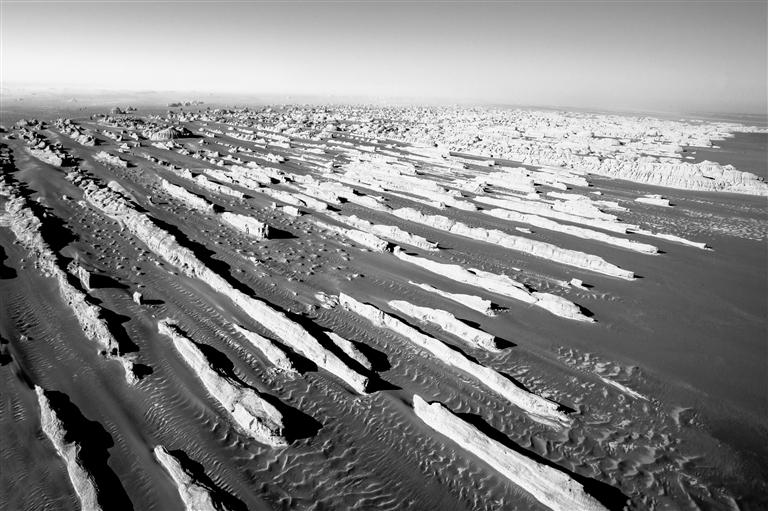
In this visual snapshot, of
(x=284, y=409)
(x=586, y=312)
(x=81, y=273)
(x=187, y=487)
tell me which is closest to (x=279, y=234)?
(x=81, y=273)

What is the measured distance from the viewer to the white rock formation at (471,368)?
25.7 ft

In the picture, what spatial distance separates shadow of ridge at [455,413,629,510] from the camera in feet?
20.0

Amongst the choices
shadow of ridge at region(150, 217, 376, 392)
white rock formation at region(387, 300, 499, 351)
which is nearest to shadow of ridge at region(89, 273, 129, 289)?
shadow of ridge at region(150, 217, 376, 392)

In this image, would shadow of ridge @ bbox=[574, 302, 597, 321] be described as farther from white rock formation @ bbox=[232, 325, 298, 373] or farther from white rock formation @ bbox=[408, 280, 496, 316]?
white rock formation @ bbox=[232, 325, 298, 373]

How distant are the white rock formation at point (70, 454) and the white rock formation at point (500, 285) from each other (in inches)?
426

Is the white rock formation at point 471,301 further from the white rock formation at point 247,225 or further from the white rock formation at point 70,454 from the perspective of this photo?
the white rock formation at point 70,454

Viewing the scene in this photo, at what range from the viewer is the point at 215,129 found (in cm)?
4800

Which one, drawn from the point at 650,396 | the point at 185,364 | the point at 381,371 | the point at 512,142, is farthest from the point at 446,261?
the point at 512,142

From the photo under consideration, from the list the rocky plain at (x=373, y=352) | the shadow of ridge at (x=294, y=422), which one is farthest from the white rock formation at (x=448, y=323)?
the shadow of ridge at (x=294, y=422)

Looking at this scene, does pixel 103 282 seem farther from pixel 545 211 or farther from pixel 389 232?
pixel 545 211

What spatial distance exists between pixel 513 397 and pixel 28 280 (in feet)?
49.7

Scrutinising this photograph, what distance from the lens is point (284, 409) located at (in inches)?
301

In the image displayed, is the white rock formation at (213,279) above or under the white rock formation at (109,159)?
under

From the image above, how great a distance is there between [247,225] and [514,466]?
14.5m
